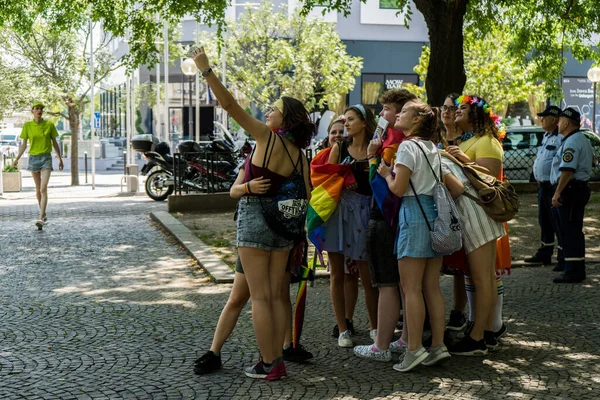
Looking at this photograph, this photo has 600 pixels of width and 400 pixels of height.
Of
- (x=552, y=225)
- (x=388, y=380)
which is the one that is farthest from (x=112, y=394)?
(x=552, y=225)

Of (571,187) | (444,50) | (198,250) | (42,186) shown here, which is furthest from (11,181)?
(571,187)

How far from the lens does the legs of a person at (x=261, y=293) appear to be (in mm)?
5312

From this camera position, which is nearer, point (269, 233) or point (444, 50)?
point (269, 233)

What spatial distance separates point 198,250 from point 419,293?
570 centimetres

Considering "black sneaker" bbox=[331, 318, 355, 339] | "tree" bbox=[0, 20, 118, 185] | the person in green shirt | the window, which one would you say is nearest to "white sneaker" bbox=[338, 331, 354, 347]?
"black sneaker" bbox=[331, 318, 355, 339]

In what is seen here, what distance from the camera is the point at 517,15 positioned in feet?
67.4

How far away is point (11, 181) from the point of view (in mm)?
24547

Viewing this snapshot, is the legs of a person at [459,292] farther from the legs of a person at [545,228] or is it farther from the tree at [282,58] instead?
the tree at [282,58]

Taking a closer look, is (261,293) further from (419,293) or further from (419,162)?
(419,162)

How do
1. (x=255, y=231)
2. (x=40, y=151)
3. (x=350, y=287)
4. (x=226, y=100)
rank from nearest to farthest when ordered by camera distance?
(x=226, y=100) < (x=255, y=231) < (x=350, y=287) < (x=40, y=151)

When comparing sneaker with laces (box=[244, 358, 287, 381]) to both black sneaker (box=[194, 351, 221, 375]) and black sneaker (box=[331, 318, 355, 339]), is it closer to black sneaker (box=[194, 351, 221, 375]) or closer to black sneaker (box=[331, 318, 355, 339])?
black sneaker (box=[194, 351, 221, 375])

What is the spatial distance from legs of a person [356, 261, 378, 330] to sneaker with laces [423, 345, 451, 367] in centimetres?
87

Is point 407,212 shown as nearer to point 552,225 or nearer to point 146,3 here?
point 552,225

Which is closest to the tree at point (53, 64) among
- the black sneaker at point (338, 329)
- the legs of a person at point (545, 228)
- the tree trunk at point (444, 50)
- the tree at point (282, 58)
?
the tree at point (282, 58)
